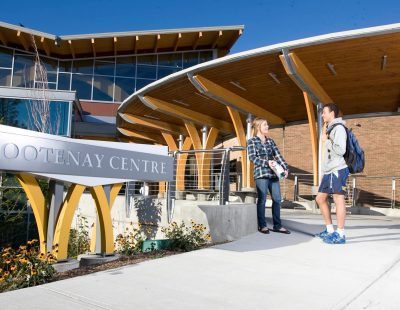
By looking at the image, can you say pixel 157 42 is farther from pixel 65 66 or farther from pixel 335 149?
pixel 335 149

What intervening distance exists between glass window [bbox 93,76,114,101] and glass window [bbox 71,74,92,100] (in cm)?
34

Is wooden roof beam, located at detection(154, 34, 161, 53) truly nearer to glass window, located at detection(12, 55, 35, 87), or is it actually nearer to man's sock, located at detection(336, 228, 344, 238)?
glass window, located at detection(12, 55, 35, 87)

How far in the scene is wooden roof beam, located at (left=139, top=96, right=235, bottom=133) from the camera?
1714 cm

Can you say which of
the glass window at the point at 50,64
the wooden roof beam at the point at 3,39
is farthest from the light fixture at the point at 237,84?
the wooden roof beam at the point at 3,39

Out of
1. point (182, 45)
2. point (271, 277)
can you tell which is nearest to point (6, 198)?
point (271, 277)

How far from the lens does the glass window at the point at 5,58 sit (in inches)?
1081

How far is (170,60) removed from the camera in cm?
2958

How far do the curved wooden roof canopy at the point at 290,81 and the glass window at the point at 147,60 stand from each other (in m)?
9.94

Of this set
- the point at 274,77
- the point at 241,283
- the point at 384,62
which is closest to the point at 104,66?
the point at 274,77

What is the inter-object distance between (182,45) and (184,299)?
88.2 feet

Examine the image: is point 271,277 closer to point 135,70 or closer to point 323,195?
point 323,195

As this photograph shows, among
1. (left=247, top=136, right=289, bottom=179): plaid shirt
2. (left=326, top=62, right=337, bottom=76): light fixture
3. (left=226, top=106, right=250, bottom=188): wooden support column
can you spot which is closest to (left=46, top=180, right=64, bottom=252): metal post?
(left=247, top=136, right=289, bottom=179): plaid shirt

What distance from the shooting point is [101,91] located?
2842cm

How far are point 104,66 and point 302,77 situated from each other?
1920cm
